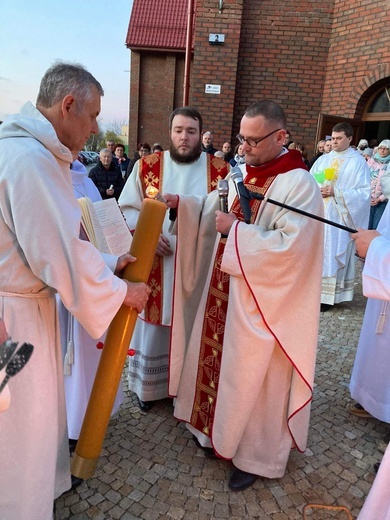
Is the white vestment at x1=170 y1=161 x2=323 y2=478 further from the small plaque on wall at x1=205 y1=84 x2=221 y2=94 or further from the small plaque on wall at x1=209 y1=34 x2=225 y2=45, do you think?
the small plaque on wall at x1=209 y1=34 x2=225 y2=45

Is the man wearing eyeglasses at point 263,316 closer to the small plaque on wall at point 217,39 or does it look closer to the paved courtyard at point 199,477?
the paved courtyard at point 199,477

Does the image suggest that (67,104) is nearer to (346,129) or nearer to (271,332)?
(271,332)

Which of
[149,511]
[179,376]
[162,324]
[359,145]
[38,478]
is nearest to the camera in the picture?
[38,478]

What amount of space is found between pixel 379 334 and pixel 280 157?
1.54m

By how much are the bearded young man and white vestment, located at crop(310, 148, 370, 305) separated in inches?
106

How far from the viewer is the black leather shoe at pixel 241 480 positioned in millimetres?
2410

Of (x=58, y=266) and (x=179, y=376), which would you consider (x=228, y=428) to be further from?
(x=58, y=266)

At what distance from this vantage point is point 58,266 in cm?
151

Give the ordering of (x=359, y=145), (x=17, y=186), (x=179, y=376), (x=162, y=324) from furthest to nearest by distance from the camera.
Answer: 1. (x=359, y=145)
2. (x=162, y=324)
3. (x=179, y=376)
4. (x=17, y=186)

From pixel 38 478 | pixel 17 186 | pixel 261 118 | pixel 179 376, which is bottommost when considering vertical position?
pixel 179 376

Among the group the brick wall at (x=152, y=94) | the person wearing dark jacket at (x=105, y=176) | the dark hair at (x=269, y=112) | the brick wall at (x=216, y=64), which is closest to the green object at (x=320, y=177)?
the person wearing dark jacket at (x=105, y=176)

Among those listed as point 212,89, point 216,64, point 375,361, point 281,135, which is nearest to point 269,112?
point 281,135

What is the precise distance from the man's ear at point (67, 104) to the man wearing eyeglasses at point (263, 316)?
0.98 metres

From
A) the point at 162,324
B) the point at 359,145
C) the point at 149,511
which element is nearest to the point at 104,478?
the point at 149,511
